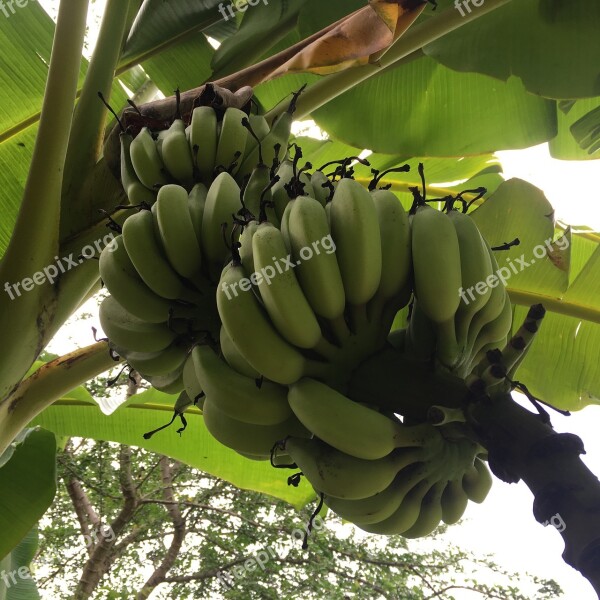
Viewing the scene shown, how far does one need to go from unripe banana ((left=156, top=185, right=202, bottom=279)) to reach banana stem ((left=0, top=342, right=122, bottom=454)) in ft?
1.34

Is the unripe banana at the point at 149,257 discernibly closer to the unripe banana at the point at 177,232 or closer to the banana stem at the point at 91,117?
the unripe banana at the point at 177,232

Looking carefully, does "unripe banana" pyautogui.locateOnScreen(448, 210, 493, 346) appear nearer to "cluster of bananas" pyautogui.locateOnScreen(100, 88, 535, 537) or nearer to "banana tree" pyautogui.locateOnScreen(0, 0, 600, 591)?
"cluster of bananas" pyautogui.locateOnScreen(100, 88, 535, 537)

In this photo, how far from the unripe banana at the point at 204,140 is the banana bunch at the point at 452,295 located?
1.18 feet

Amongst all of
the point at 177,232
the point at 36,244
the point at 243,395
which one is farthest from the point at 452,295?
the point at 36,244

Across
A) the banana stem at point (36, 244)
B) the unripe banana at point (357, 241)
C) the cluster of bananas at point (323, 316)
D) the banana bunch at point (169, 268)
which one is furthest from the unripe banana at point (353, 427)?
the banana stem at point (36, 244)

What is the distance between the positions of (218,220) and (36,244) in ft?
1.22

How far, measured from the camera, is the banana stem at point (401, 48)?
111 centimetres

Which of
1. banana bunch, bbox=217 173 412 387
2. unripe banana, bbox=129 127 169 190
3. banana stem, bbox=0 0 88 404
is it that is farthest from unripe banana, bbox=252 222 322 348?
banana stem, bbox=0 0 88 404

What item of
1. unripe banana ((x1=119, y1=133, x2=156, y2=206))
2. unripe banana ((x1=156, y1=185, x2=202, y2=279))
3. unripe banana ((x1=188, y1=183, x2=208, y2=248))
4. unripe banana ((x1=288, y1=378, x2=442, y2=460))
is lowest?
unripe banana ((x1=288, y1=378, x2=442, y2=460))

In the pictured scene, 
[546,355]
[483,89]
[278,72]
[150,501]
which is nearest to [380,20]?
[278,72]

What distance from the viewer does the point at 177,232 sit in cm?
77

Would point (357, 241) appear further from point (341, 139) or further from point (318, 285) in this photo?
point (341, 139)

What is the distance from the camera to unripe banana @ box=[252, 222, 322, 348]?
62 cm

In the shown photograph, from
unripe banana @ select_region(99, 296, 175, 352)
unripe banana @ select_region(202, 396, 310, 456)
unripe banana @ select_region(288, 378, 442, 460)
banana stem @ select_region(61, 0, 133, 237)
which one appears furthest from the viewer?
banana stem @ select_region(61, 0, 133, 237)
